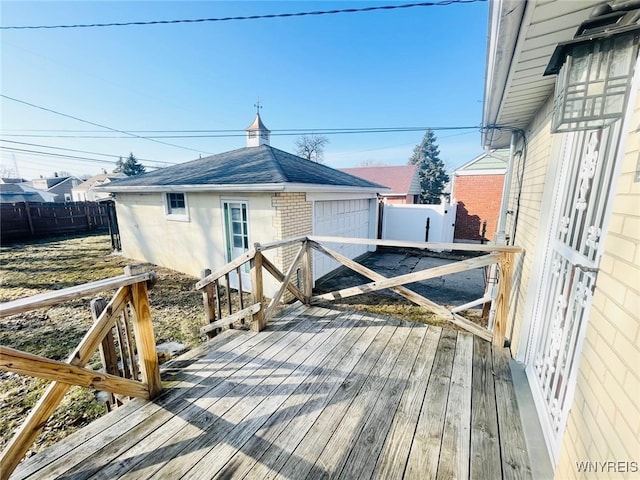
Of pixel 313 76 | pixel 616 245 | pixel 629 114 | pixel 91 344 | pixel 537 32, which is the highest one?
pixel 313 76

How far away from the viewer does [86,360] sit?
1.60 meters

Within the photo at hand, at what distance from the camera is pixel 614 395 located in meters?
0.91

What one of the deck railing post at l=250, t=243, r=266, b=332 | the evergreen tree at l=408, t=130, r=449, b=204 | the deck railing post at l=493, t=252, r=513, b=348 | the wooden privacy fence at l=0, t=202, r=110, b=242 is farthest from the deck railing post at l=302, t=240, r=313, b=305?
the evergreen tree at l=408, t=130, r=449, b=204

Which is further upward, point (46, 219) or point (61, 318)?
point (46, 219)

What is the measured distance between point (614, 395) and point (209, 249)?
661cm

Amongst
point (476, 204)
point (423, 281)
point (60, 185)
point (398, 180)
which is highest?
point (60, 185)

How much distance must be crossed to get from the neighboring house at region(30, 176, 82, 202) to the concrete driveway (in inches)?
1817

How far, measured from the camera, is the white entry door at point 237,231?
220 inches

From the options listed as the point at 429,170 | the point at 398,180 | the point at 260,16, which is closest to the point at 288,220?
the point at 260,16

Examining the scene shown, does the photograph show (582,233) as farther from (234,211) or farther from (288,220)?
(234,211)

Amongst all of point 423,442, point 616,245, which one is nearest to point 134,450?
point 423,442

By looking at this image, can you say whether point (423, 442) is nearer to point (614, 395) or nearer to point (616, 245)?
point (614, 395)

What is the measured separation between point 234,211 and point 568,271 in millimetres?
5427

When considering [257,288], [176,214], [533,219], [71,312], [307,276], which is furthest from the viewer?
[176,214]
